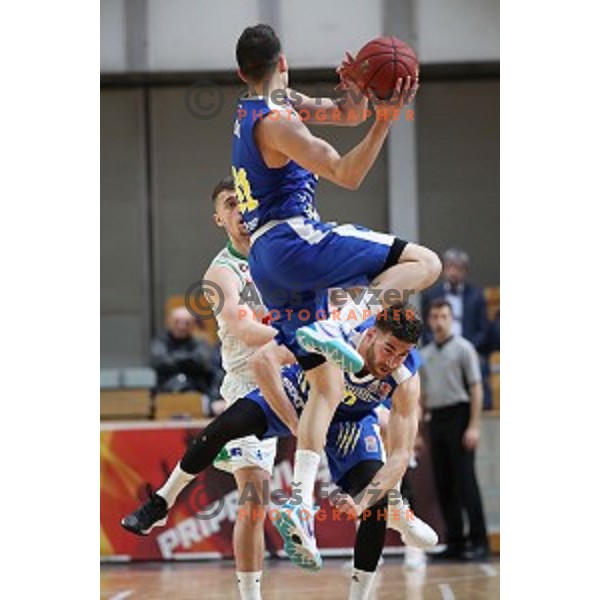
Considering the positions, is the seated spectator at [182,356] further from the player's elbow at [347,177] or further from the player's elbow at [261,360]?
the player's elbow at [347,177]

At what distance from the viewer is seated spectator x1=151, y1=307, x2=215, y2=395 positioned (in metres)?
9.37

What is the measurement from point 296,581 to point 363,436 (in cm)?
292

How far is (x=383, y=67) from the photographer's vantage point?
249 inches

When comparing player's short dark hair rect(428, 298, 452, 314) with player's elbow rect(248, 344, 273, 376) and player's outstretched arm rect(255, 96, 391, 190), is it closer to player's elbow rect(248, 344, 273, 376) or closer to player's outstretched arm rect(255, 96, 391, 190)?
player's elbow rect(248, 344, 273, 376)

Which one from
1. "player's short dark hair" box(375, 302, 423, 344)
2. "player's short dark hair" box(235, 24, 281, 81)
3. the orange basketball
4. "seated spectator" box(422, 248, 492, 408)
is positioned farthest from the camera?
"seated spectator" box(422, 248, 492, 408)

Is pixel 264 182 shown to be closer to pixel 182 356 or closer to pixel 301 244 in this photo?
pixel 301 244

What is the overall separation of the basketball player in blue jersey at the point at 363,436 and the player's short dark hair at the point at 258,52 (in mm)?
1175

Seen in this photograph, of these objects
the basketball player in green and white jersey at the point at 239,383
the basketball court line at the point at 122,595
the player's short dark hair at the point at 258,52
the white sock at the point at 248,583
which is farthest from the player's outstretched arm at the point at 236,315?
the basketball court line at the point at 122,595

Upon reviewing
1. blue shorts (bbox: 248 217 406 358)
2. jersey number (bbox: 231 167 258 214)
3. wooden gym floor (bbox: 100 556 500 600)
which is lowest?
wooden gym floor (bbox: 100 556 500 600)

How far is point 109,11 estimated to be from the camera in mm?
8156

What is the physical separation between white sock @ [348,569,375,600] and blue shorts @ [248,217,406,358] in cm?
117

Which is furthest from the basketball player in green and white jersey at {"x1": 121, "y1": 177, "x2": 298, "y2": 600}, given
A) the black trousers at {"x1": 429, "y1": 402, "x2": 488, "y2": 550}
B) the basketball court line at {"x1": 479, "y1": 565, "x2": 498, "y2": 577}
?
the black trousers at {"x1": 429, "y1": 402, "x2": 488, "y2": 550}

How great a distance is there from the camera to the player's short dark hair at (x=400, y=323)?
681cm
